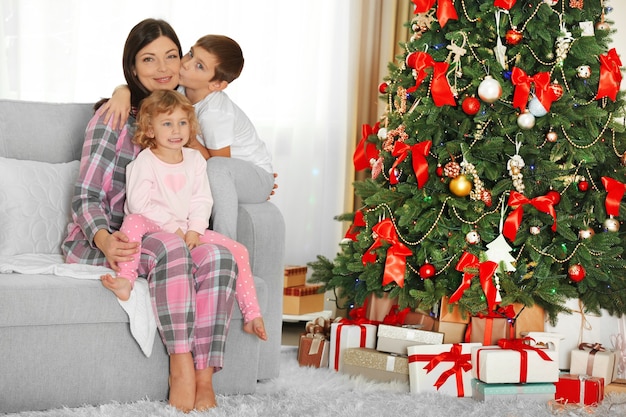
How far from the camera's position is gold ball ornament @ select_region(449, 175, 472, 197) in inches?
108

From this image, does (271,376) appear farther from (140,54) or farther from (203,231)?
(140,54)

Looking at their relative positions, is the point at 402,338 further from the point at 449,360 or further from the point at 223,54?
the point at 223,54

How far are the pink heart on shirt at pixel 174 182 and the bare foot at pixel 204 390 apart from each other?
538mm

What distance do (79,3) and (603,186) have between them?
2564 mm

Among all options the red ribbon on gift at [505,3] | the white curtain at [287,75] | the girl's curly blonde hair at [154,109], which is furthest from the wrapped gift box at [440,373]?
the white curtain at [287,75]

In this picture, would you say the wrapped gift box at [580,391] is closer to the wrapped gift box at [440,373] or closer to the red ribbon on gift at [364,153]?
the wrapped gift box at [440,373]

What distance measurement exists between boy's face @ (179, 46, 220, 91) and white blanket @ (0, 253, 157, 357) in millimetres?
841

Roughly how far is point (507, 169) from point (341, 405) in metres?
0.99

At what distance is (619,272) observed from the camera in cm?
289

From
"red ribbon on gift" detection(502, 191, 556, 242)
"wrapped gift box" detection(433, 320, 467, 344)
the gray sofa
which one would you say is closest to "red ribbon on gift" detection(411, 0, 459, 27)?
"red ribbon on gift" detection(502, 191, 556, 242)

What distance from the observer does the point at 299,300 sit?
145 inches

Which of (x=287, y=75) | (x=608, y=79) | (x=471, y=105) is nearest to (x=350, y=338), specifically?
(x=471, y=105)

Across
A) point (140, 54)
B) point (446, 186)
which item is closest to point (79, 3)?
point (140, 54)

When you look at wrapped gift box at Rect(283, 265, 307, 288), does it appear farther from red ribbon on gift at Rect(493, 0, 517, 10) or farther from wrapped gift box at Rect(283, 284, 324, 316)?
red ribbon on gift at Rect(493, 0, 517, 10)
